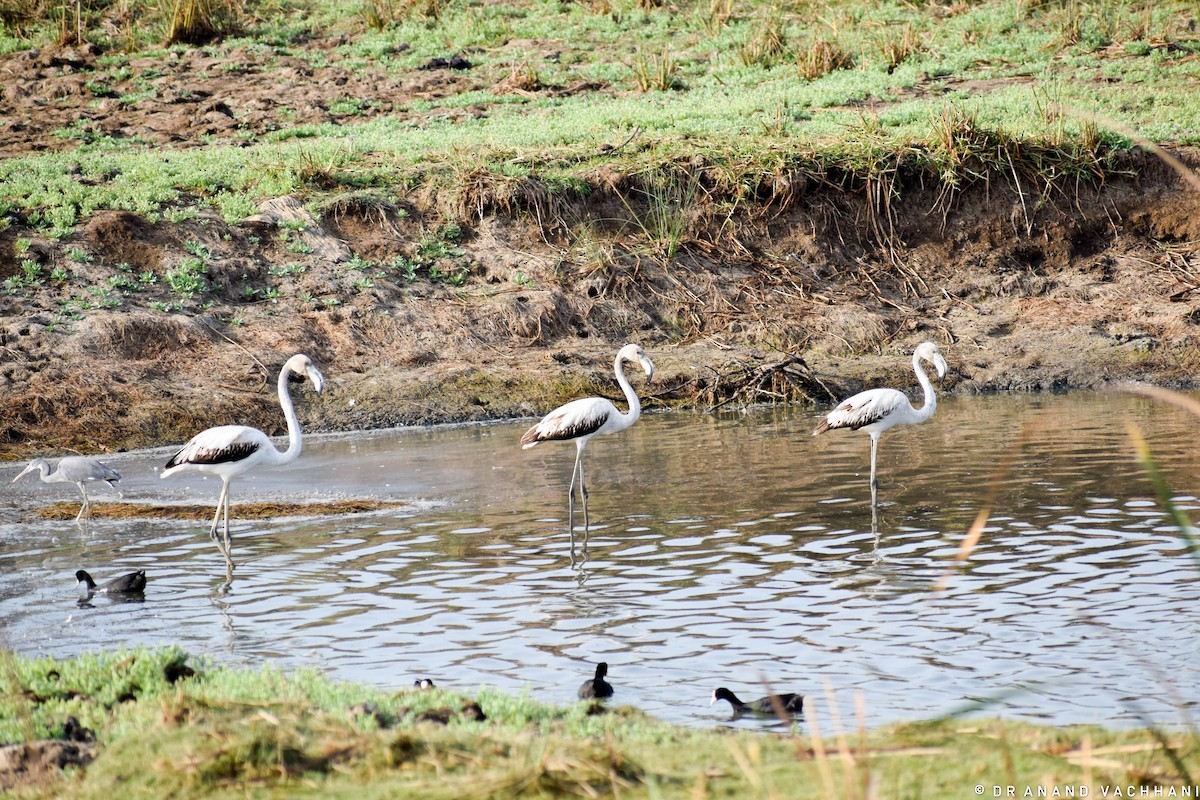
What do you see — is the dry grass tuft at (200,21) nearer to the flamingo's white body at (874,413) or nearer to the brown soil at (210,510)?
the brown soil at (210,510)

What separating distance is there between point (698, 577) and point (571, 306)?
11093mm

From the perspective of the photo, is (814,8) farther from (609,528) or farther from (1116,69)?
(609,528)

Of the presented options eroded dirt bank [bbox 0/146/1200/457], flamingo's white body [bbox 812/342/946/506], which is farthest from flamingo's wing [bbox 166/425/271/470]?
flamingo's white body [bbox 812/342/946/506]

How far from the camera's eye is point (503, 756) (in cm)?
453

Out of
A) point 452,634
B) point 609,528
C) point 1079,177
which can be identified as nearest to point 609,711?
point 452,634

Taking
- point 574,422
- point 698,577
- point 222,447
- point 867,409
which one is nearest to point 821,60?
point 867,409

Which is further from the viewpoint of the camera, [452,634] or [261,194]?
[261,194]

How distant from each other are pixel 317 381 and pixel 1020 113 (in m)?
15.4

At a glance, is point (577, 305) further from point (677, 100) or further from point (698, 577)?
point (698, 577)

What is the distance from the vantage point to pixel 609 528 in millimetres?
11117

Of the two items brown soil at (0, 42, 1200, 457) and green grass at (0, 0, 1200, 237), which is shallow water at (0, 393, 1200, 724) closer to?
brown soil at (0, 42, 1200, 457)

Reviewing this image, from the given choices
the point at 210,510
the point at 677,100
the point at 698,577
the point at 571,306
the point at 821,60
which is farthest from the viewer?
the point at 821,60

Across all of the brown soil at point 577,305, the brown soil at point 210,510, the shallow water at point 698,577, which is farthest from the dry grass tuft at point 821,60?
the brown soil at point 210,510

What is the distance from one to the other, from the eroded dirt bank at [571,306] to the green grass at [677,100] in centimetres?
75
